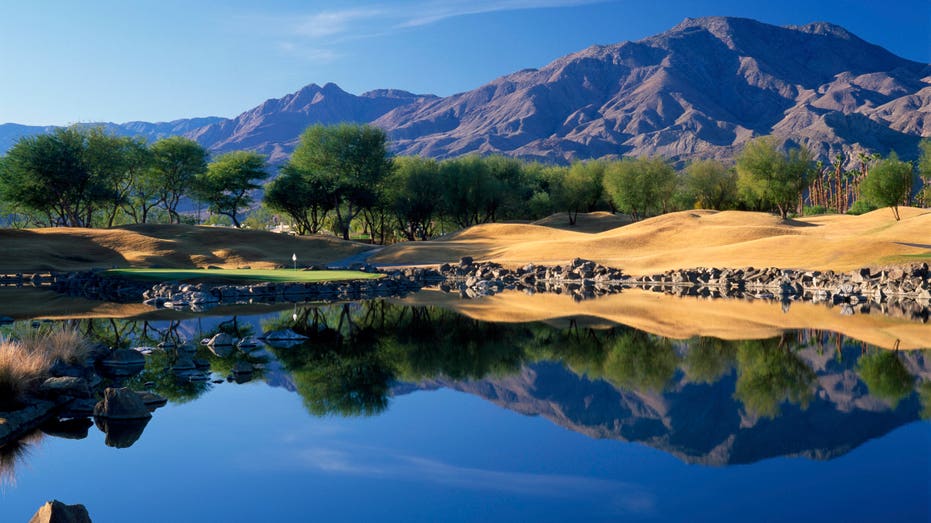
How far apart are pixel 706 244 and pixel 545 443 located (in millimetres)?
48235

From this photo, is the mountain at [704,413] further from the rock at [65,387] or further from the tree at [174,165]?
the tree at [174,165]

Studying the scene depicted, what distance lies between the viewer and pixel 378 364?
16.5 m

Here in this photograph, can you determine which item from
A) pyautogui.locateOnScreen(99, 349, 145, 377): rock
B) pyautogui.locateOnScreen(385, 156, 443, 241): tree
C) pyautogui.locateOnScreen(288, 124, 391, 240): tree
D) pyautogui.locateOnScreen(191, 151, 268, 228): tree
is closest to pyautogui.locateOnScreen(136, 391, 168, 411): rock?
pyautogui.locateOnScreen(99, 349, 145, 377): rock

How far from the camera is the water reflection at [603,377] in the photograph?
10719mm

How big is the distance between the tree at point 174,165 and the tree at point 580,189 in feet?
138

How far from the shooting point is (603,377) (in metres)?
14.5

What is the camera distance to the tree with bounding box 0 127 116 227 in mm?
65500

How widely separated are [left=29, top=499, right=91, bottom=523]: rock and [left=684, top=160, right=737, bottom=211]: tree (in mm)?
95746

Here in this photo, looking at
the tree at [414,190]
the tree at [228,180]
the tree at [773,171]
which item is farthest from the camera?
the tree at [414,190]

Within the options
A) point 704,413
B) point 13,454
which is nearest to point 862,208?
point 704,413

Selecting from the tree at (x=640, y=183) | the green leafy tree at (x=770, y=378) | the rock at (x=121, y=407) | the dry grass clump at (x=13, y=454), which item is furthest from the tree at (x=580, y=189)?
the dry grass clump at (x=13, y=454)

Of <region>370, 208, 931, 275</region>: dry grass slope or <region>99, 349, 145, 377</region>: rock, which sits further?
<region>370, 208, 931, 275</region>: dry grass slope

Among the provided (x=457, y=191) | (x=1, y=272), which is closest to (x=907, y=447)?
(x=1, y=272)

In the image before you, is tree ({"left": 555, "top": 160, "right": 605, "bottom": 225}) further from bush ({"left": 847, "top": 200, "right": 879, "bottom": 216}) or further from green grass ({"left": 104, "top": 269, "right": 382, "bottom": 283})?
green grass ({"left": 104, "top": 269, "right": 382, "bottom": 283})
